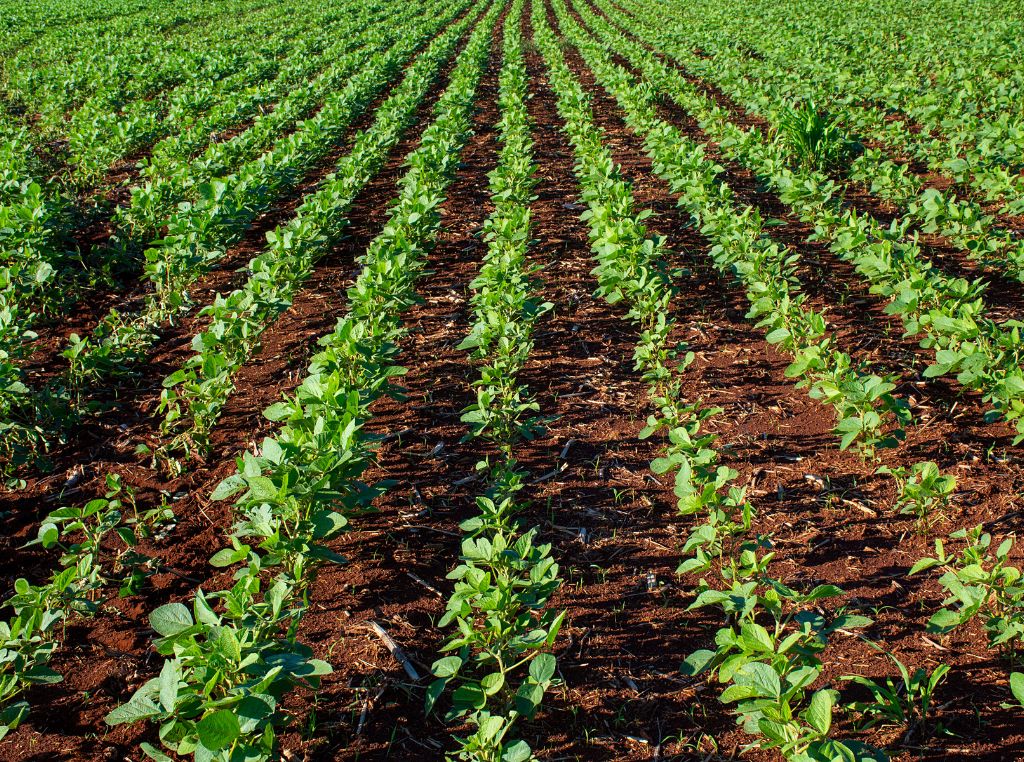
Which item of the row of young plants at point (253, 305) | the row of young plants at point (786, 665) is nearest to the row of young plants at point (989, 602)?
the row of young plants at point (786, 665)

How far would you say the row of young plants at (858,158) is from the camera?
5770 mm

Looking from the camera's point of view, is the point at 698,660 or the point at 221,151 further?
the point at 221,151

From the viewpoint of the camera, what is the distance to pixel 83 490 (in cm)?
390

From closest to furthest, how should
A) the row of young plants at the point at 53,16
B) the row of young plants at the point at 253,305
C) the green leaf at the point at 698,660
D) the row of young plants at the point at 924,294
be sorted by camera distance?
1. the green leaf at the point at 698,660
2. the row of young plants at the point at 924,294
3. the row of young plants at the point at 253,305
4. the row of young plants at the point at 53,16

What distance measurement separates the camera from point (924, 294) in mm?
4543

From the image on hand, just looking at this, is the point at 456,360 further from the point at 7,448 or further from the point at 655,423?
the point at 7,448

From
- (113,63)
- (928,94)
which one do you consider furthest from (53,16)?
(928,94)

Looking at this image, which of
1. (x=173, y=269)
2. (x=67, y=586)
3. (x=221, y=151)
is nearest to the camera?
(x=67, y=586)

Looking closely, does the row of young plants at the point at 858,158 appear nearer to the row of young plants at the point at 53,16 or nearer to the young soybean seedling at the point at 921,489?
the young soybean seedling at the point at 921,489

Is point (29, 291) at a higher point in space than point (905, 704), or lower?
higher

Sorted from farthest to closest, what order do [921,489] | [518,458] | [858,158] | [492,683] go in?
[858,158] < [518,458] < [921,489] < [492,683]

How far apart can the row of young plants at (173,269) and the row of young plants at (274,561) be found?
147 centimetres

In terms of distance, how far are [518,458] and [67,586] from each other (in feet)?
7.13

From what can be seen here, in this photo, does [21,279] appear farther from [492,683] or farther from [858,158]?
[858,158]
